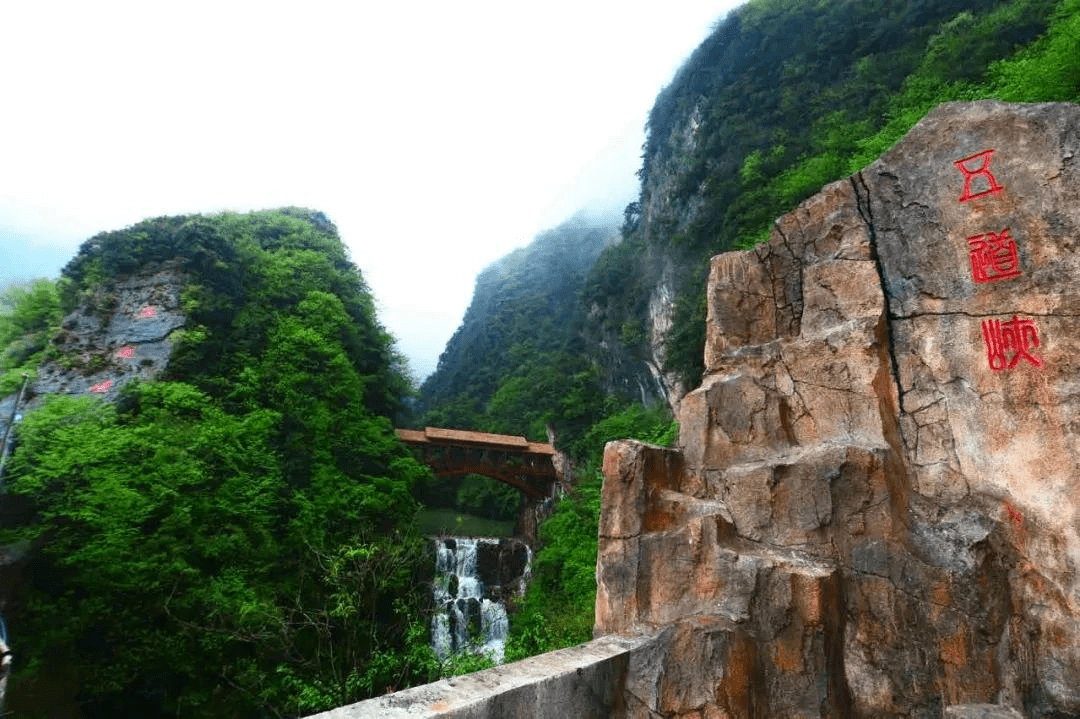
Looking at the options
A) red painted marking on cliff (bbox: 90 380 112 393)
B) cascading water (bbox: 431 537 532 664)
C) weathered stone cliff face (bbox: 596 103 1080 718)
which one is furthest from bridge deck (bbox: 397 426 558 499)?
weathered stone cliff face (bbox: 596 103 1080 718)

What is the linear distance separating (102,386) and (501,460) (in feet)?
40.5

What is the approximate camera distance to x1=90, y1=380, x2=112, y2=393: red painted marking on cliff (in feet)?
39.1

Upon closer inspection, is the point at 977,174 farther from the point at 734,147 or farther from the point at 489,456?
the point at 489,456

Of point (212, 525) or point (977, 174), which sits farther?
point (212, 525)

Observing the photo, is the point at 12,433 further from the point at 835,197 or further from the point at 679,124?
the point at 679,124

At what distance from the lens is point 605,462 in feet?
15.0

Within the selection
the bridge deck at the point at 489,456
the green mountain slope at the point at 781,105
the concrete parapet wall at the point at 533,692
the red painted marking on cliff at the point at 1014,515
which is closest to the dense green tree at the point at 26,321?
the bridge deck at the point at 489,456

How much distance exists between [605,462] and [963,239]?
10.4 feet

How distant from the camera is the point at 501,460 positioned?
2084cm

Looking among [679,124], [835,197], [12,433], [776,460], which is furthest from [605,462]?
[679,124]

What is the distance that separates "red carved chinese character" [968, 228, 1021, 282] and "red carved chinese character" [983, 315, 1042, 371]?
0.33 m

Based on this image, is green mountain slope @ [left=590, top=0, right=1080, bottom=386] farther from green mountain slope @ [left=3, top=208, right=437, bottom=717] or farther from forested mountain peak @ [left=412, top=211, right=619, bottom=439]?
green mountain slope @ [left=3, top=208, right=437, bottom=717]

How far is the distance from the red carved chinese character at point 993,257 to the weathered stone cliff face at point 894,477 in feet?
0.05

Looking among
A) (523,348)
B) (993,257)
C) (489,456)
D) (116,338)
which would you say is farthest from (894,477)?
(523,348)
